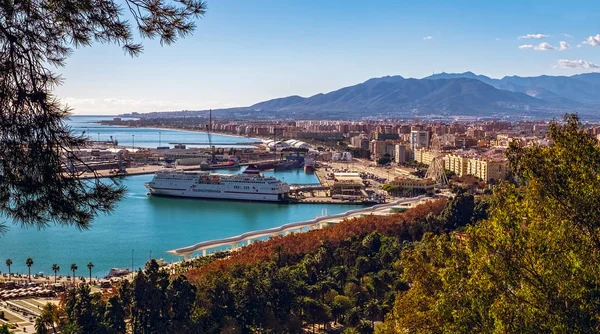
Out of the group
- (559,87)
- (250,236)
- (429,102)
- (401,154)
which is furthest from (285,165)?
(559,87)

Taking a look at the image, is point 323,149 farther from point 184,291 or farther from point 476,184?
point 184,291

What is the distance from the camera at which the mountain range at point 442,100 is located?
333 ft

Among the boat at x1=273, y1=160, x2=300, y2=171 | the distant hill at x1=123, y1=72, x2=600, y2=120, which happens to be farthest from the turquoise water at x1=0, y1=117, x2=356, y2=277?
the distant hill at x1=123, y1=72, x2=600, y2=120

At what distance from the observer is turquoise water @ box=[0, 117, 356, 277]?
9.31 meters

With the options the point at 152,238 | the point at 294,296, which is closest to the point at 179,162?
the point at 152,238

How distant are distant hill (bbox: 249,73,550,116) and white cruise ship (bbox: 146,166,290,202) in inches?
3197

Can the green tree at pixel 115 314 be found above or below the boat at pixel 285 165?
above

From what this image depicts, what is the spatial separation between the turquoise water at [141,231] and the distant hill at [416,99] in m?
82.7

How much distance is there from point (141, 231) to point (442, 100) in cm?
10318

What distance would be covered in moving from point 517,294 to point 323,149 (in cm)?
3075

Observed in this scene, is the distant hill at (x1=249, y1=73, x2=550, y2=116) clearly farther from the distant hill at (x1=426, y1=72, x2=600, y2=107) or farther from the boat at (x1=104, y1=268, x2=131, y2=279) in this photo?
the boat at (x1=104, y1=268, x2=131, y2=279)

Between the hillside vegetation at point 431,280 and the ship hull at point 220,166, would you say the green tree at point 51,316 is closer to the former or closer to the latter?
the hillside vegetation at point 431,280

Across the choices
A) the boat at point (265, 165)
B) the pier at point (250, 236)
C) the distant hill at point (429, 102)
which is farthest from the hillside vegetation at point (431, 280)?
the distant hill at point (429, 102)

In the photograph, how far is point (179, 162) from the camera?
82.6ft
